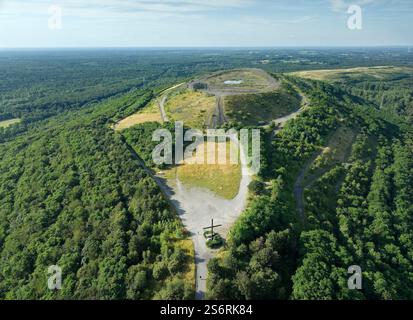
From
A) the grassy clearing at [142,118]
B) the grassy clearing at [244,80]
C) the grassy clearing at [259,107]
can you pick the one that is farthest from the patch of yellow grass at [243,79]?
the grassy clearing at [142,118]

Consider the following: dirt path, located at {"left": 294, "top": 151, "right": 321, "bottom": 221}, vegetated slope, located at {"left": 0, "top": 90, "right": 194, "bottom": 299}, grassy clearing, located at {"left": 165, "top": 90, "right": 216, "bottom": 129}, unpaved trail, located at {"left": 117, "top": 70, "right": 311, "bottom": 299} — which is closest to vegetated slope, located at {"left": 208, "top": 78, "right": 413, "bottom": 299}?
dirt path, located at {"left": 294, "top": 151, "right": 321, "bottom": 221}

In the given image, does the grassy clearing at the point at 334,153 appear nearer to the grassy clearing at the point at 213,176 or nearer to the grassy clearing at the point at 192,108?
the grassy clearing at the point at 213,176

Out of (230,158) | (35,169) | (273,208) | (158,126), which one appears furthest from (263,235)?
(35,169)

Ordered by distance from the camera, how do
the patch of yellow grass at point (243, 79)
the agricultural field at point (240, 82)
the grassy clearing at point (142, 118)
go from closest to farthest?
the grassy clearing at point (142, 118), the agricultural field at point (240, 82), the patch of yellow grass at point (243, 79)

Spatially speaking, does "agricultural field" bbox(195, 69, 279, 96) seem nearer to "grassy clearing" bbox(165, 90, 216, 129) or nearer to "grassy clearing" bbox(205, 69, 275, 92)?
"grassy clearing" bbox(205, 69, 275, 92)

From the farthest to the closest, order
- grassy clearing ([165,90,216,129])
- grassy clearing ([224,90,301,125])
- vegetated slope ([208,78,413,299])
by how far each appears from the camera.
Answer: grassy clearing ([224,90,301,125]), grassy clearing ([165,90,216,129]), vegetated slope ([208,78,413,299])

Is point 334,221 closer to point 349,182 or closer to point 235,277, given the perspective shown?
point 349,182
